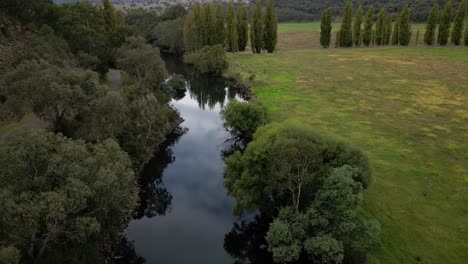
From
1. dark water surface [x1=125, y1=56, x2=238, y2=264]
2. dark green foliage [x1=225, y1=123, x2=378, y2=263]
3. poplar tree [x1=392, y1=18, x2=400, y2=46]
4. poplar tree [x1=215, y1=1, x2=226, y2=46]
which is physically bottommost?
dark water surface [x1=125, y1=56, x2=238, y2=264]

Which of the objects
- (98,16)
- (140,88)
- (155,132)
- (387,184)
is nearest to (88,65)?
(140,88)

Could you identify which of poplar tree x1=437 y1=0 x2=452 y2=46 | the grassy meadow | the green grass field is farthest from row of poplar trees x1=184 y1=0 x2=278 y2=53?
poplar tree x1=437 y1=0 x2=452 y2=46

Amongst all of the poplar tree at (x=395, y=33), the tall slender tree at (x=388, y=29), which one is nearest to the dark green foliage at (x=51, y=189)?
the tall slender tree at (x=388, y=29)

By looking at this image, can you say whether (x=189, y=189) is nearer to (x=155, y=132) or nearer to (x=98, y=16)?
(x=155, y=132)

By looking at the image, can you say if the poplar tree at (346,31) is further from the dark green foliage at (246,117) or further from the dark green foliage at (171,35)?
the dark green foliage at (246,117)

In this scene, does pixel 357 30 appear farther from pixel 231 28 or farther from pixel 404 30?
pixel 231 28

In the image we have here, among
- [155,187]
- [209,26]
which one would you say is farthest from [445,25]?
[155,187]

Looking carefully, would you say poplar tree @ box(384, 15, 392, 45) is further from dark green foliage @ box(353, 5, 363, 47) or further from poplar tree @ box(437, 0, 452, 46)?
poplar tree @ box(437, 0, 452, 46)
